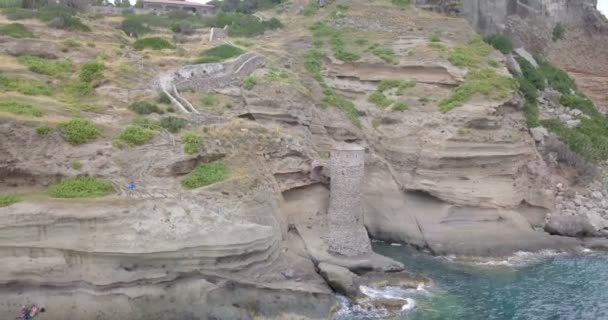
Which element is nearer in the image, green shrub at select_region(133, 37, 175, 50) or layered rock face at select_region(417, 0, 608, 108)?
green shrub at select_region(133, 37, 175, 50)

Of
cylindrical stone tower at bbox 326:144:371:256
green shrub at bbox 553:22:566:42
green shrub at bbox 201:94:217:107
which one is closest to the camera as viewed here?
cylindrical stone tower at bbox 326:144:371:256

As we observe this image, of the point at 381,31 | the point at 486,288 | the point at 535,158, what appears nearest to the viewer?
the point at 486,288

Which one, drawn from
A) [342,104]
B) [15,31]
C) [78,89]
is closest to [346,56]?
[342,104]

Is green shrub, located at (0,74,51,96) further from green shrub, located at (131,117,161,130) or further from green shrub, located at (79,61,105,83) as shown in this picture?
green shrub, located at (131,117,161,130)

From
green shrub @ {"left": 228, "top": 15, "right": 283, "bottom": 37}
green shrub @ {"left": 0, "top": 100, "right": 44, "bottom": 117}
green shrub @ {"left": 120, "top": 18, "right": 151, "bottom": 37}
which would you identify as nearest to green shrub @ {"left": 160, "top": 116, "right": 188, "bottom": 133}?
green shrub @ {"left": 0, "top": 100, "right": 44, "bottom": 117}

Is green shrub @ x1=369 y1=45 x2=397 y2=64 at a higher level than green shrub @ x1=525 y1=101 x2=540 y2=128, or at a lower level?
higher

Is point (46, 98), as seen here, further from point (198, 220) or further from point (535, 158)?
point (535, 158)

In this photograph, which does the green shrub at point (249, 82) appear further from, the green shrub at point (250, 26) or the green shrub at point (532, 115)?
the green shrub at point (532, 115)

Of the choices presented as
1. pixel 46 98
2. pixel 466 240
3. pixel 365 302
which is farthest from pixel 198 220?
pixel 466 240
